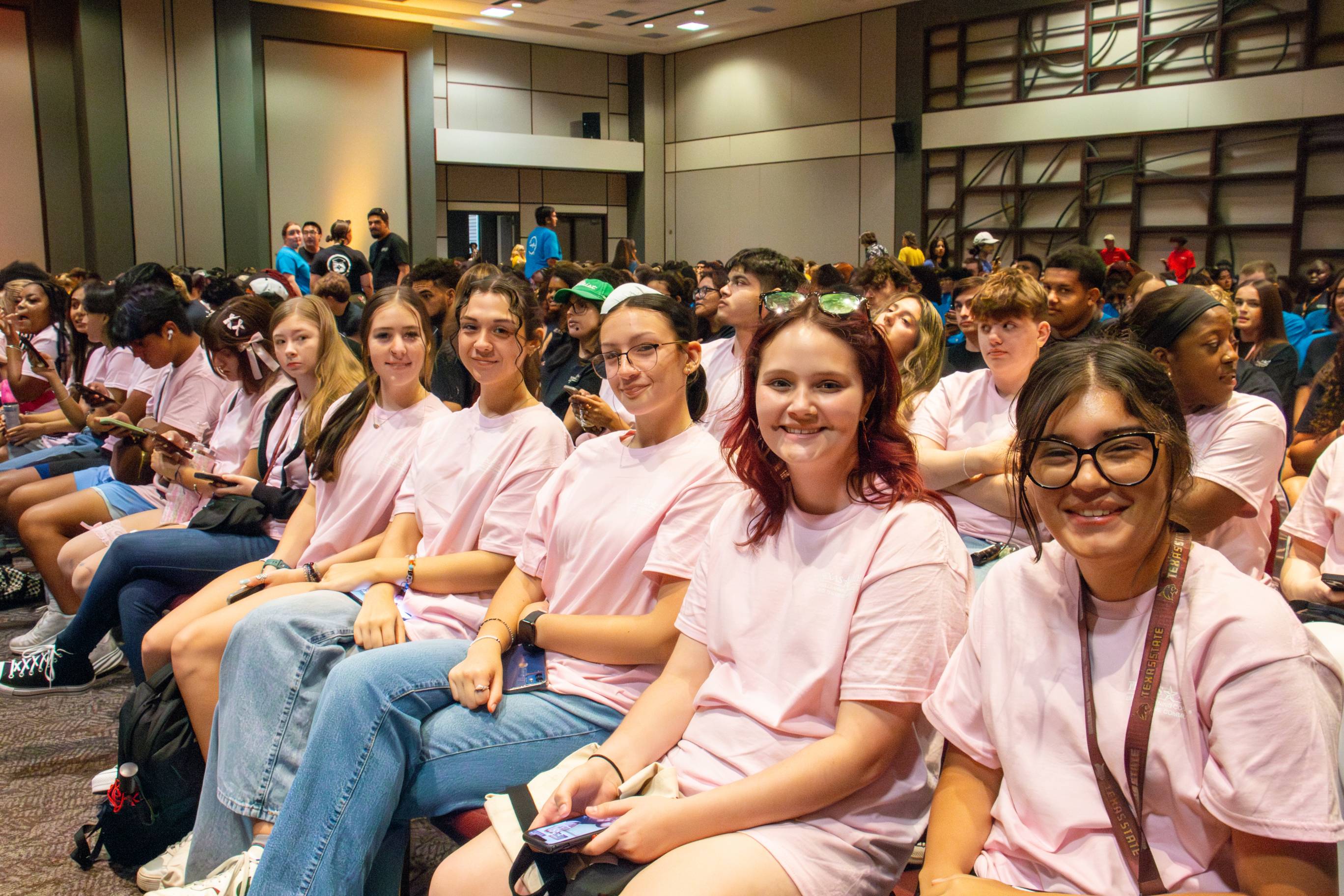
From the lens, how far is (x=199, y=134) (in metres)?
12.2

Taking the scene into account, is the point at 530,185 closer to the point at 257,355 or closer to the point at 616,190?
the point at 616,190

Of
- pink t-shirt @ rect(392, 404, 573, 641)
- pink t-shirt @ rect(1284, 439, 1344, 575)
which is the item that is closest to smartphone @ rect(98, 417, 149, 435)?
pink t-shirt @ rect(392, 404, 573, 641)

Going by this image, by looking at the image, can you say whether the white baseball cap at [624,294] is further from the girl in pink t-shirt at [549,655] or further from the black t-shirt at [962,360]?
the black t-shirt at [962,360]

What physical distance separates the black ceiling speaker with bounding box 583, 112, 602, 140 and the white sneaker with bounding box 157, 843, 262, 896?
16.1 m

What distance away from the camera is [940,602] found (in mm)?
1503

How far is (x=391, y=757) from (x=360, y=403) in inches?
56.4

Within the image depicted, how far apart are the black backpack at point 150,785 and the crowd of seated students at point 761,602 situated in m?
0.08

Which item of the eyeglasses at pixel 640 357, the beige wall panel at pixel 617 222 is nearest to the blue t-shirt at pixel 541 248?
the beige wall panel at pixel 617 222

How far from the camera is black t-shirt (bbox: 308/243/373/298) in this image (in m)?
8.77

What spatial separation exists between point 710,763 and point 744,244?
15.7m

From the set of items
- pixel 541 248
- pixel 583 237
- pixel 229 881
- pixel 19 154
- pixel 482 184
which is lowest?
pixel 229 881

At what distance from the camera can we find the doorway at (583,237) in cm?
1758

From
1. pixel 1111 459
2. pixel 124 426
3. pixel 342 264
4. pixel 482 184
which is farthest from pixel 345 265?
pixel 1111 459

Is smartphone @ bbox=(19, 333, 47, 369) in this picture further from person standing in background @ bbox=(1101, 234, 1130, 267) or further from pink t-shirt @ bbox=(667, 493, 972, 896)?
person standing in background @ bbox=(1101, 234, 1130, 267)
